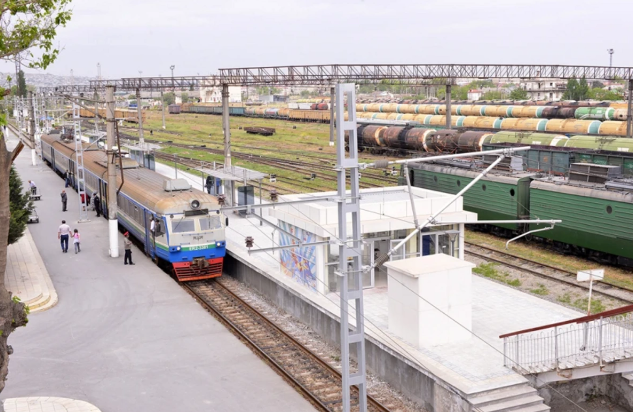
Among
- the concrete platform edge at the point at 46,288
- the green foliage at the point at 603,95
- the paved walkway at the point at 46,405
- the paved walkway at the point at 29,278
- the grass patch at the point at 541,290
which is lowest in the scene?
the grass patch at the point at 541,290

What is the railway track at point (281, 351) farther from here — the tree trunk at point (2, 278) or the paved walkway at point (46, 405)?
the tree trunk at point (2, 278)

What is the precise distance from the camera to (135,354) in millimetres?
16891

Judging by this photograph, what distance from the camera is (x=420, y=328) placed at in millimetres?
15445

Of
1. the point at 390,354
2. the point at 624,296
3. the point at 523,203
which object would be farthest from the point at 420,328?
the point at 523,203

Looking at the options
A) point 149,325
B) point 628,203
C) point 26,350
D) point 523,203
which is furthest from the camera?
point 523,203

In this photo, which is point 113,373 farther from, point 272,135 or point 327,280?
point 272,135

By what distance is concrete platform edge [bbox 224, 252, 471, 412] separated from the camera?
13.5 m

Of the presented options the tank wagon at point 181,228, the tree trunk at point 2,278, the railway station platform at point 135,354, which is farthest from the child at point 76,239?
the tree trunk at point 2,278

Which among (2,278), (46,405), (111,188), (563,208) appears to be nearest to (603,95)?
(563,208)

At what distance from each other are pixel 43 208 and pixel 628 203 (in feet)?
98.2

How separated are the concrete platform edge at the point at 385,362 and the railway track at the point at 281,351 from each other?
85 centimetres

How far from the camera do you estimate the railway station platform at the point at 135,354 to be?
14.5m

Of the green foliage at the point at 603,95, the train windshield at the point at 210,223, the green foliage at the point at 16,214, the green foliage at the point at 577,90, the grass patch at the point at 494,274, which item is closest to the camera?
the green foliage at the point at 16,214

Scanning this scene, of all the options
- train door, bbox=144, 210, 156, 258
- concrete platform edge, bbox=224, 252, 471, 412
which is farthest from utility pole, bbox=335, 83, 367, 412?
train door, bbox=144, 210, 156, 258
